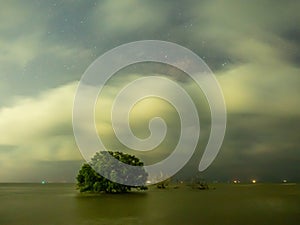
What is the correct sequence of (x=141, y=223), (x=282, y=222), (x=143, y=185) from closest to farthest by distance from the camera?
(x=141, y=223) → (x=282, y=222) → (x=143, y=185)

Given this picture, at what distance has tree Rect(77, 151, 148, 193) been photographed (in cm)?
9981

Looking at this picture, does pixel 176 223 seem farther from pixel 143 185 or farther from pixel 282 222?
pixel 143 185

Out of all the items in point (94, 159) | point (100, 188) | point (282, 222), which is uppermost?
point (94, 159)

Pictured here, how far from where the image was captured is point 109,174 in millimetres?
100188

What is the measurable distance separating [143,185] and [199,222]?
58851 millimetres

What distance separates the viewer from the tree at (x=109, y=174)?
99812mm

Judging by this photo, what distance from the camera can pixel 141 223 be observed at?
47.3 metres

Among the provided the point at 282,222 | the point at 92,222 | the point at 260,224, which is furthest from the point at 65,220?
the point at 282,222

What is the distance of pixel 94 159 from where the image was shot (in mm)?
100375

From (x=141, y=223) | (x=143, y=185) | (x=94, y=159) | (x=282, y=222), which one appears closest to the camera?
(x=141, y=223)

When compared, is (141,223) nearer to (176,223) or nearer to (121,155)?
(176,223)

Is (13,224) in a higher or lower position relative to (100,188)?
lower

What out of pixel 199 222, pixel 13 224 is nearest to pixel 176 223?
pixel 199 222

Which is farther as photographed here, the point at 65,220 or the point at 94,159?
the point at 94,159
